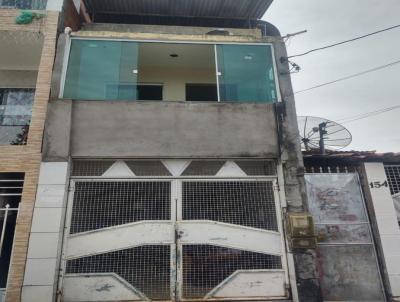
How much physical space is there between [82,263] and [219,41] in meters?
6.23

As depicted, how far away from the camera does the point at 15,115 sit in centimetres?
826

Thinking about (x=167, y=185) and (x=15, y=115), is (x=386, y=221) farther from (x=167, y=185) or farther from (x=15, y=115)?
(x=15, y=115)

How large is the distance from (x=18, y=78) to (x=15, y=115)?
1.48 meters

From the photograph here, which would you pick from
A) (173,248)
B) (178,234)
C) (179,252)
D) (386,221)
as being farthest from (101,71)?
(386,221)

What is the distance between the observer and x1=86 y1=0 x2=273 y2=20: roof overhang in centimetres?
945

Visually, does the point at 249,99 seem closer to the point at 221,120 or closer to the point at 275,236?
the point at 221,120

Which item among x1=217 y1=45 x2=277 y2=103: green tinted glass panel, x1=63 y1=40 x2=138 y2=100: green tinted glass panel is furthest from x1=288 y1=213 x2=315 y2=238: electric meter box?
x1=63 y1=40 x2=138 y2=100: green tinted glass panel

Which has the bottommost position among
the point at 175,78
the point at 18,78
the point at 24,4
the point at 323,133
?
the point at 323,133

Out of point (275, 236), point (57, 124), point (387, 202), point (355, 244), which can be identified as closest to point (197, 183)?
Answer: point (275, 236)

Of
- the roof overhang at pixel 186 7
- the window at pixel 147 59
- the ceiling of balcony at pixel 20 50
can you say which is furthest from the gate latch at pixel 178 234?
the roof overhang at pixel 186 7

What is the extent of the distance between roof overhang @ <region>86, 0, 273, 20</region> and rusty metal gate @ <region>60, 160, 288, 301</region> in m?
5.84

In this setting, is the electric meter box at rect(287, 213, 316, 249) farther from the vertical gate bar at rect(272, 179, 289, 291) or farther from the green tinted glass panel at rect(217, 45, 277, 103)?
the green tinted glass panel at rect(217, 45, 277, 103)

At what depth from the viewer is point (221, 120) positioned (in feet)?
23.6

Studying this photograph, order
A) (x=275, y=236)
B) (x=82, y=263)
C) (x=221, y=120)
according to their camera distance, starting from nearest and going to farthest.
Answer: (x=82, y=263) < (x=275, y=236) < (x=221, y=120)
